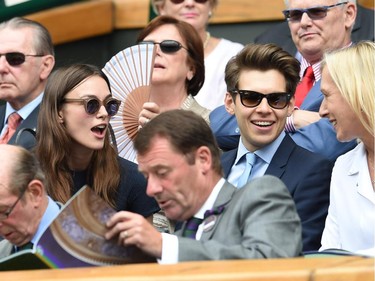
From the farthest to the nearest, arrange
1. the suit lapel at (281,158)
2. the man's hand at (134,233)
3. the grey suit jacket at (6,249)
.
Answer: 1. the suit lapel at (281,158)
2. the grey suit jacket at (6,249)
3. the man's hand at (134,233)

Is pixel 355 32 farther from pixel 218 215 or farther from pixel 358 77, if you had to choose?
pixel 218 215

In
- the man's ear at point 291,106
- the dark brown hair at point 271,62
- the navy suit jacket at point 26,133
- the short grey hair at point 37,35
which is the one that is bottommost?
the navy suit jacket at point 26,133

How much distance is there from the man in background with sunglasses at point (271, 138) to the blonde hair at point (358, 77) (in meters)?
0.47

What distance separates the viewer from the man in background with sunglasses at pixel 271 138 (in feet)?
17.6

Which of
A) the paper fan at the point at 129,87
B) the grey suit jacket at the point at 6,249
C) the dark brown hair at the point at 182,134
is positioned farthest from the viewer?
the paper fan at the point at 129,87

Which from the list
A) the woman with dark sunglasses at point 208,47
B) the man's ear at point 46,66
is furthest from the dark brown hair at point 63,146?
the woman with dark sunglasses at point 208,47

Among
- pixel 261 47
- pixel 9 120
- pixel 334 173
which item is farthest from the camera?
pixel 9 120

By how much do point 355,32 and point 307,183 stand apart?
205 centimetres

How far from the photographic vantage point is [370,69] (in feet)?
16.4

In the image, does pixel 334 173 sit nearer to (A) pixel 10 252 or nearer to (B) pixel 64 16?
(A) pixel 10 252

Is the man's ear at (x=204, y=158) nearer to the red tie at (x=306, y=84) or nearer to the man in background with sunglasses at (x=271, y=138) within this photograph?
the man in background with sunglasses at (x=271, y=138)

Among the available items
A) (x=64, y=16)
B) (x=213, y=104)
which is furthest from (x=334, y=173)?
(x=64, y=16)

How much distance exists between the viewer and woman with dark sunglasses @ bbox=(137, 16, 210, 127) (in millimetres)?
6461

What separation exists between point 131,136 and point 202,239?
1.89 meters
